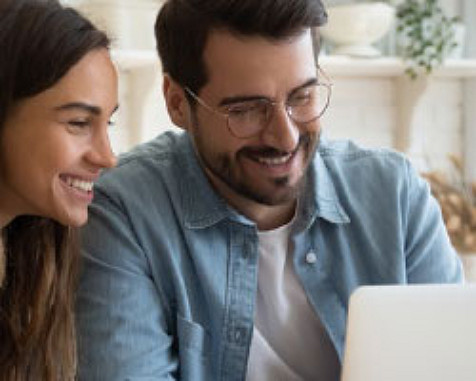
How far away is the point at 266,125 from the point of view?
1.22 meters

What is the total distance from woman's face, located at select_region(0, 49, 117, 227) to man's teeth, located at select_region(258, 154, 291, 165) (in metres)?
0.25

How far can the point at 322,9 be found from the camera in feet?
4.21

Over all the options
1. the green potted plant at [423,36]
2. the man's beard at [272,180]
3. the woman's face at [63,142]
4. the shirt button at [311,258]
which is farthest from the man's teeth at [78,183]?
the green potted plant at [423,36]

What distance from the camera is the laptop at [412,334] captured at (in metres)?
0.80

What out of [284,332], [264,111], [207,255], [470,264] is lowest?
[470,264]

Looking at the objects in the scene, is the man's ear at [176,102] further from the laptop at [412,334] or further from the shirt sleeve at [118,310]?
the laptop at [412,334]

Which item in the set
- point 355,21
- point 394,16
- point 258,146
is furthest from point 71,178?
point 394,16

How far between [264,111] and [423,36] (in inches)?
46.8

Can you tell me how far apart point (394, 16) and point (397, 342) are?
166cm

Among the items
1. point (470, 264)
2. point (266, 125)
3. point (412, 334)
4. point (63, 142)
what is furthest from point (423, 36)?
point (412, 334)

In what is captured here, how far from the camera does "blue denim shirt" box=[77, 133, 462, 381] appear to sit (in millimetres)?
1184

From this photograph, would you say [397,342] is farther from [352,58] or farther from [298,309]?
[352,58]

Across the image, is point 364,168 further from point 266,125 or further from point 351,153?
point 266,125

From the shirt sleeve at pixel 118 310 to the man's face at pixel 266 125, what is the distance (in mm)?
188
